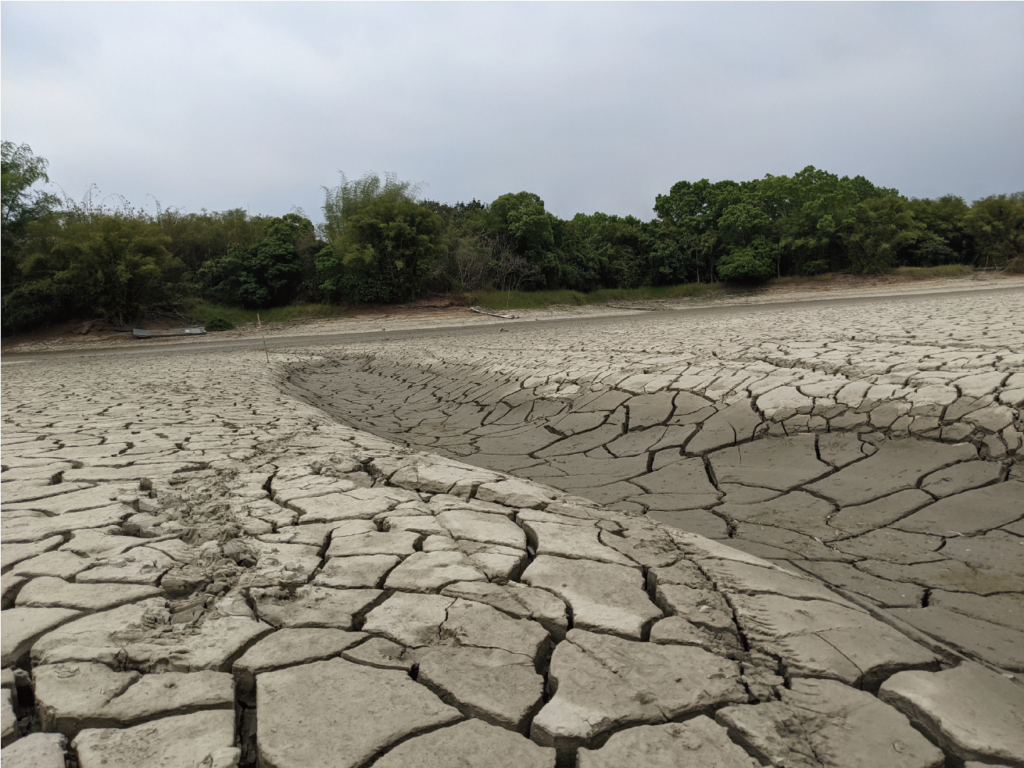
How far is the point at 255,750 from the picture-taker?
127cm

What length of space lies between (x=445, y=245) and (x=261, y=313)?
746 cm

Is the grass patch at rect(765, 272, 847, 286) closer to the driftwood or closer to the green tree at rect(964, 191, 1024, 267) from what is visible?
the green tree at rect(964, 191, 1024, 267)

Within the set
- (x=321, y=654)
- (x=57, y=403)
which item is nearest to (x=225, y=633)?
(x=321, y=654)

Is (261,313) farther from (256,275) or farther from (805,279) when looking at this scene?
(805,279)

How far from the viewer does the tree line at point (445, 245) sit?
19.2 metres

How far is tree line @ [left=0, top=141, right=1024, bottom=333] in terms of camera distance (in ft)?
63.0

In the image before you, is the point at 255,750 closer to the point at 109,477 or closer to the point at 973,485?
the point at 109,477

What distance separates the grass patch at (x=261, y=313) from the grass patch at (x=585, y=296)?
5780 mm

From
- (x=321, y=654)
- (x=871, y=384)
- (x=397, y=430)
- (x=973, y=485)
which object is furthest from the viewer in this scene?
(x=397, y=430)

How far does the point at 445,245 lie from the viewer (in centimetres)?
2405

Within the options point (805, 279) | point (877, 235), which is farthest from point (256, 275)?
point (877, 235)

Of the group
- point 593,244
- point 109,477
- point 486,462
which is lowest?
point 486,462

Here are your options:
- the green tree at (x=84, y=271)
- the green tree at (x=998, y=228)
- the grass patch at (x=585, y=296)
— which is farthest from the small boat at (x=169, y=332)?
the green tree at (x=998, y=228)

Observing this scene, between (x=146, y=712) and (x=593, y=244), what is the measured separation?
98.5 feet
